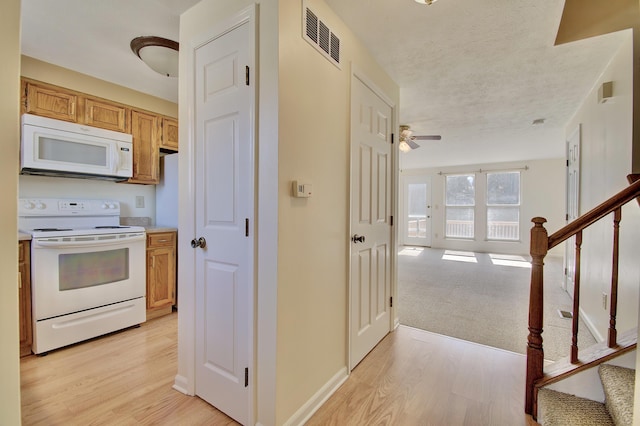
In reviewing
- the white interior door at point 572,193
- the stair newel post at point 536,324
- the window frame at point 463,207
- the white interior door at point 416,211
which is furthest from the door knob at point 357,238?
the white interior door at point 416,211

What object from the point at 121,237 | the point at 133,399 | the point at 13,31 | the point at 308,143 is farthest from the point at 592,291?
the point at 121,237

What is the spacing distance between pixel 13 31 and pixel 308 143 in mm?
1150

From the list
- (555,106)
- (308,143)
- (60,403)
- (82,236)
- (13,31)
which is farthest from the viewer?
(555,106)

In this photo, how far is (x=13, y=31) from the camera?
865 millimetres

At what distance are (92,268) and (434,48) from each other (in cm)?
339

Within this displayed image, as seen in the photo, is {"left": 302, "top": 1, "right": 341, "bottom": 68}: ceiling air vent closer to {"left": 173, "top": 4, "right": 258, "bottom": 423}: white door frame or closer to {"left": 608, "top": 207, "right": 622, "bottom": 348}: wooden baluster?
{"left": 173, "top": 4, "right": 258, "bottom": 423}: white door frame

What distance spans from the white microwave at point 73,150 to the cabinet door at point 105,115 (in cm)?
11

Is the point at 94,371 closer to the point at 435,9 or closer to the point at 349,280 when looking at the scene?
the point at 349,280

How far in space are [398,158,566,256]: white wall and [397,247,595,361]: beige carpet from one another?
4.10 ft

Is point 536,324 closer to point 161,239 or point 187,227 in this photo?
point 187,227

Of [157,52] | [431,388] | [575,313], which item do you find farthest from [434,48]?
[431,388]

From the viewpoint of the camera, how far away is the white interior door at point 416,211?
8.41m

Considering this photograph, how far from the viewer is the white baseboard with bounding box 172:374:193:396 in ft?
5.95

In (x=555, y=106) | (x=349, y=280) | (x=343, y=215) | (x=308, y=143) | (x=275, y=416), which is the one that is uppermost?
(x=555, y=106)
